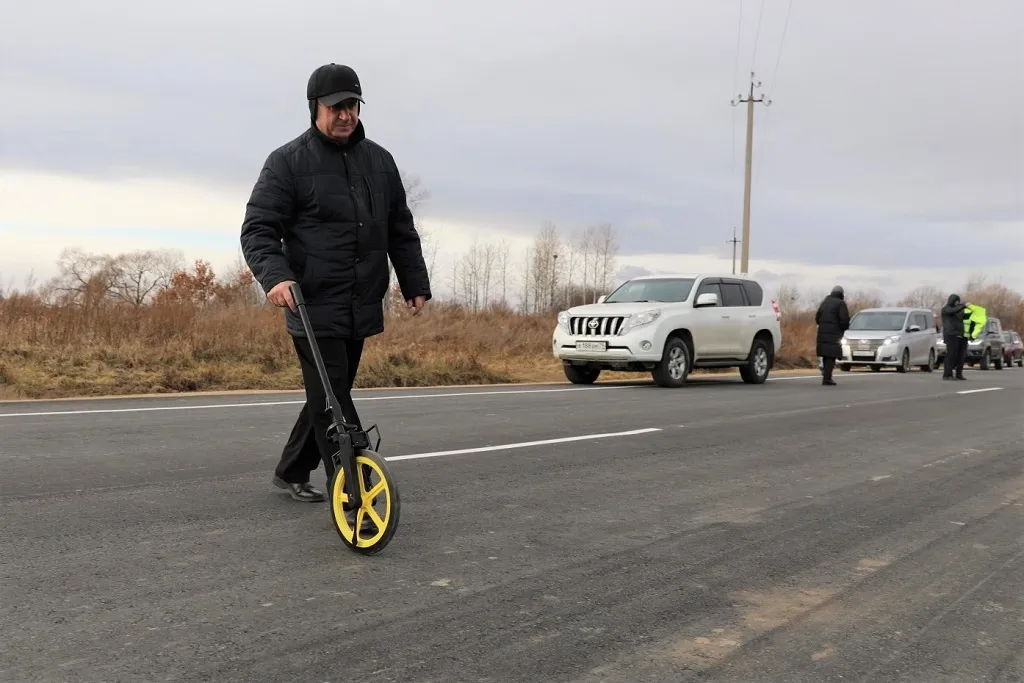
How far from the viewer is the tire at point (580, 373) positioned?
16.1 m

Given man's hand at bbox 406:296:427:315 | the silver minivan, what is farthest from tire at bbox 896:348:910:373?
man's hand at bbox 406:296:427:315

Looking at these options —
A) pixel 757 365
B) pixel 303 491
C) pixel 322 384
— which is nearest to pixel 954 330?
pixel 757 365

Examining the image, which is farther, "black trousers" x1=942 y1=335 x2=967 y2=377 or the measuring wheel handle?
"black trousers" x1=942 y1=335 x2=967 y2=377

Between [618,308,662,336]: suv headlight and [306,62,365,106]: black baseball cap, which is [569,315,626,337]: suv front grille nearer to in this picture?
[618,308,662,336]: suv headlight

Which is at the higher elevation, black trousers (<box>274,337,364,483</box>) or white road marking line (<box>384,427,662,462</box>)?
black trousers (<box>274,337,364,483</box>)

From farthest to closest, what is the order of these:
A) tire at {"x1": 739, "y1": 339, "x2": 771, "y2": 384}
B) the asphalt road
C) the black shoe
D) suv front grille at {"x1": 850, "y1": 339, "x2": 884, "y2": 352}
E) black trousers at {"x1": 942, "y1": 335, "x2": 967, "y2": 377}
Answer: suv front grille at {"x1": 850, "y1": 339, "x2": 884, "y2": 352} < black trousers at {"x1": 942, "y1": 335, "x2": 967, "y2": 377} < tire at {"x1": 739, "y1": 339, "x2": 771, "y2": 384} < the black shoe < the asphalt road

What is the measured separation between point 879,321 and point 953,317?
4929 millimetres

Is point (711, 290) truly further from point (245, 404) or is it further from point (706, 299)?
point (245, 404)

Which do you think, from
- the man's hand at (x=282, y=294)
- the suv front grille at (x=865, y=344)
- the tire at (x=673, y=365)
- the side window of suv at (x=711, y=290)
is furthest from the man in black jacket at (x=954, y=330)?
the man's hand at (x=282, y=294)

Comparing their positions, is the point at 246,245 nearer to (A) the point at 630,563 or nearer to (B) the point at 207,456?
(A) the point at 630,563

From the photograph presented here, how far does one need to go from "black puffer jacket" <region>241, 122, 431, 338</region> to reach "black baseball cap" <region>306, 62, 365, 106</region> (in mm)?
234

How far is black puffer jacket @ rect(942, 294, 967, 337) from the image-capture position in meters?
21.0

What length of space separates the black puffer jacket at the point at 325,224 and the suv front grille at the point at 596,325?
10611 mm

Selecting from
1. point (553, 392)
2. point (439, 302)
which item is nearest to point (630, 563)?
point (553, 392)
